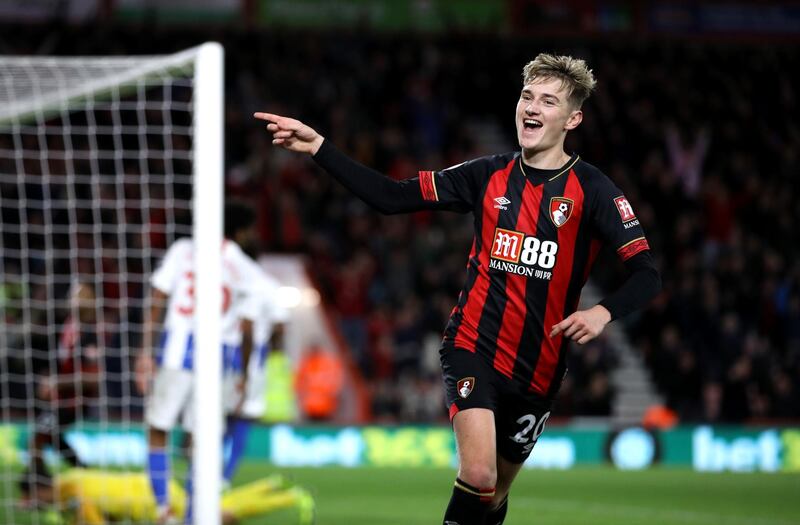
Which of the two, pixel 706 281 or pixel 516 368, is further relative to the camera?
pixel 706 281

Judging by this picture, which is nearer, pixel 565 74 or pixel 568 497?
pixel 565 74

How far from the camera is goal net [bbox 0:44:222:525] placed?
5578mm

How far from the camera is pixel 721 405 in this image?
53.3 ft

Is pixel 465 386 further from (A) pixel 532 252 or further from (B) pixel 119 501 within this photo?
(B) pixel 119 501

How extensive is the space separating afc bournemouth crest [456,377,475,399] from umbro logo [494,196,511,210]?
2.20ft

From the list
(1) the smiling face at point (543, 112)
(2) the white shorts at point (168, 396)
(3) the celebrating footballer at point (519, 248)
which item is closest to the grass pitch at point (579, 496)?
(2) the white shorts at point (168, 396)

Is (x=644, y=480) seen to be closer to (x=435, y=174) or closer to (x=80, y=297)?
(x=80, y=297)

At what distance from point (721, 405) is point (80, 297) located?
1056cm

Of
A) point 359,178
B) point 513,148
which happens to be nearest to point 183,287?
point 359,178

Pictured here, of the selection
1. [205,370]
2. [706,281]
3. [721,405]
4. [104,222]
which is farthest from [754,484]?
[104,222]

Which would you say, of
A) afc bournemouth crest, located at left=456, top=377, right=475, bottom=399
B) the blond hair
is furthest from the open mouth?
afc bournemouth crest, located at left=456, top=377, right=475, bottom=399

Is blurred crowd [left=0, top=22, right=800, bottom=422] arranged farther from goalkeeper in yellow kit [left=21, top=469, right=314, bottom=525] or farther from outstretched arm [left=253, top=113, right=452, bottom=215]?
outstretched arm [left=253, top=113, right=452, bottom=215]

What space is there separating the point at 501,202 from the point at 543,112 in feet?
1.25

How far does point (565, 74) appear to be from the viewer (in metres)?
4.93
